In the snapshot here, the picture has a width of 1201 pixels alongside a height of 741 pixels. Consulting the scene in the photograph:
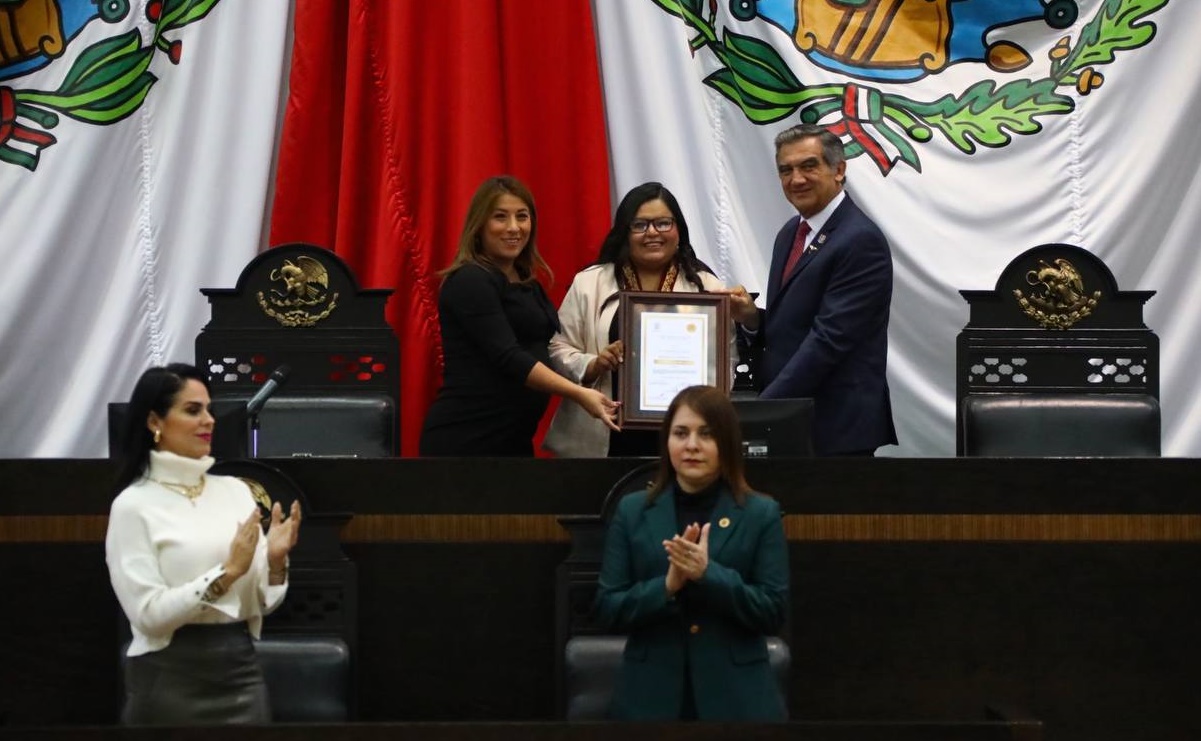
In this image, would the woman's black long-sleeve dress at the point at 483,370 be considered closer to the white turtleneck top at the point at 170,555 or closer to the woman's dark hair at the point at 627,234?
the woman's dark hair at the point at 627,234

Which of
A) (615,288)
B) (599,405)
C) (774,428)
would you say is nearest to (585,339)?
(615,288)

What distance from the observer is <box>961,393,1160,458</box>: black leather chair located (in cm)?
421

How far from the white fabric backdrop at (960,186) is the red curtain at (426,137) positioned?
18 centimetres

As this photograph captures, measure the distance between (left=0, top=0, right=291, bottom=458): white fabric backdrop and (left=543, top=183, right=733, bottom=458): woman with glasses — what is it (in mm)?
1731

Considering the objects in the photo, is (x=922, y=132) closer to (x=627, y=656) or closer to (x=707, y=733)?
(x=627, y=656)

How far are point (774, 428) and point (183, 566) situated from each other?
4.82ft

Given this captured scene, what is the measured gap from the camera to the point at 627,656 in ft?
10.0

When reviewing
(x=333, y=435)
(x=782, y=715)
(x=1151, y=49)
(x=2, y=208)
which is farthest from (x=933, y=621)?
(x=2, y=208)

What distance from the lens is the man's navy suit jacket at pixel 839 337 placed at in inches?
165

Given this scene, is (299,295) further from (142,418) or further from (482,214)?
(142,418)

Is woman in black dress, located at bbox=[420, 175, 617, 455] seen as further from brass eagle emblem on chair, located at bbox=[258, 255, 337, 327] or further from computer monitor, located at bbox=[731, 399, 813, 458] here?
computer monitor, located at bbox=[731, 399, 813, 458]

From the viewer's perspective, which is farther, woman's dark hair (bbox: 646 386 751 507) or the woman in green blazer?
woman's dark hair (bbox: 646 386 751 507)

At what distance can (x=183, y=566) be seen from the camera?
2803 millimetres

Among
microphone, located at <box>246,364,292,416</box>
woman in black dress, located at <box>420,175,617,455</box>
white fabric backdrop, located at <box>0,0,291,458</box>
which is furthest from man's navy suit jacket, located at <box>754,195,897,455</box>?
white fabric backdrop, located at <box>0,0,291,458</box>
